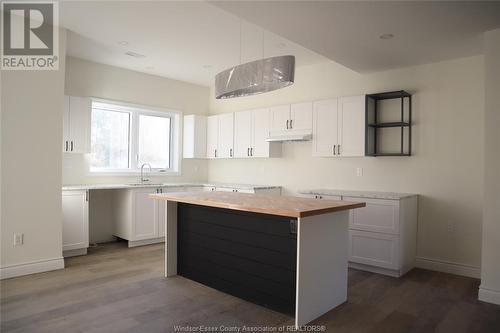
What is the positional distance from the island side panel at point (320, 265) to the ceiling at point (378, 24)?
173 centimetres

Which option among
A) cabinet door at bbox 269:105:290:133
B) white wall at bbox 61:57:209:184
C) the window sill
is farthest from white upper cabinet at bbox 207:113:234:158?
cabinet door at bbox 269:105:290:133

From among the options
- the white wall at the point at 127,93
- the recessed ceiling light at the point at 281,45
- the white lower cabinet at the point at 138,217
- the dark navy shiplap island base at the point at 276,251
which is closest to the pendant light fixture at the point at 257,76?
the dark navy shiplap island base at the point at 276,251

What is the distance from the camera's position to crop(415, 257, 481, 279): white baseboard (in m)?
4.14

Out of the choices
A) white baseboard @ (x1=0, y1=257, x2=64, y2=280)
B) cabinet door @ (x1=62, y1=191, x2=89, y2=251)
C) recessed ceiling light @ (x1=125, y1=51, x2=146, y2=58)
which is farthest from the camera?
recessed ceiling light @ (x1=125, y1=51, x2=146, y2=58)

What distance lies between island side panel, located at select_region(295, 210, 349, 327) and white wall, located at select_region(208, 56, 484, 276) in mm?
A: 1847

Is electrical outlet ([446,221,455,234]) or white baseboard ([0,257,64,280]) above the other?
electrical outlet ([446,221,455,234])

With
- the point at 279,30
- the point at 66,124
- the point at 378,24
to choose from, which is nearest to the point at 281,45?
the point at 279,30

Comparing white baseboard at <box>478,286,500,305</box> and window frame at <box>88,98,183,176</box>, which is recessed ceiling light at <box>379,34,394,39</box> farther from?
window frame at <box>88,98,183,176</box>

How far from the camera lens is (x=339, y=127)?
4.91 meters

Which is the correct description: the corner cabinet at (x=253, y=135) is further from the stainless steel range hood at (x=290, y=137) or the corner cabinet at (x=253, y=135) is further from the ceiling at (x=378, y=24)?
the ceiling at (x=378, y=24)

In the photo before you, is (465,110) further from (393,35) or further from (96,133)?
(96,133)

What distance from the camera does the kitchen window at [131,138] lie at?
564cm

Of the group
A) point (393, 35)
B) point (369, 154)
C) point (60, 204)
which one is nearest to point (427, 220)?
point (369, 154)

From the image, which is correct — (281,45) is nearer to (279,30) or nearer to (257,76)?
(279,30)
